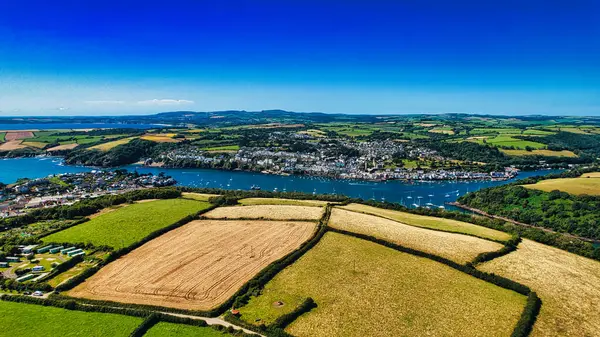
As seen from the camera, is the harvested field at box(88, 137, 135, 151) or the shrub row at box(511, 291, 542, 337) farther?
the harvested field at box(88, 137, 135, 151)

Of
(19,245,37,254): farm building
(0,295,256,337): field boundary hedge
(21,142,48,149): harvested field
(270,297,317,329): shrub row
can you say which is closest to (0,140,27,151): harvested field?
(21,142,48,149): harvested field

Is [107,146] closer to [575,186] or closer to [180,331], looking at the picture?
[180,331]

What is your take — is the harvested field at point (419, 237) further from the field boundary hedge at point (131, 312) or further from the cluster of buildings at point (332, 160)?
the cluster of buildings at point (332, 160)

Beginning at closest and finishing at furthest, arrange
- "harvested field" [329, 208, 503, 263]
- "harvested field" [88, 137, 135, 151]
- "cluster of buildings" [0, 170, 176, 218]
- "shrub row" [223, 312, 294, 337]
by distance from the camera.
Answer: "shrub row" [223, 312, 294, 337], "harvested field" [329, 208, 503, 263], "cluster of buildings" [0, 170, 176, 218], "harvested field" [88, 137, 135, 151]

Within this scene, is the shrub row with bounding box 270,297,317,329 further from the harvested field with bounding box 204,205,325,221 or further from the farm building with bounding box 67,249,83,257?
the farm building with bounding box 67,249,83,257

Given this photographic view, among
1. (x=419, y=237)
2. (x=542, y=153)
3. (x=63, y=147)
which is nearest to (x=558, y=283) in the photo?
(x=419, y=237)
